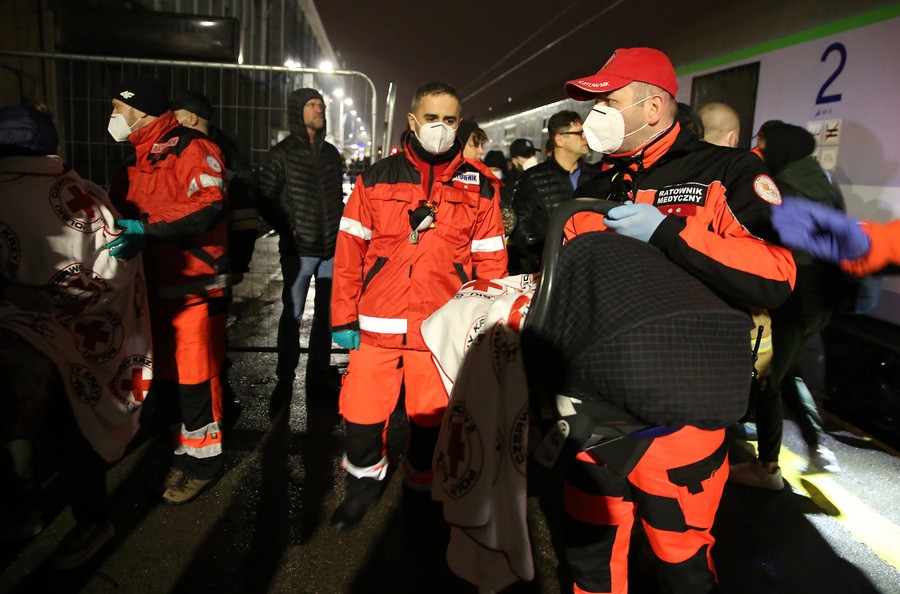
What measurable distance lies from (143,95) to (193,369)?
148 centimetres

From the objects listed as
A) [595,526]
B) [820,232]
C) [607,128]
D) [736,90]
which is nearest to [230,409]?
[595,526]

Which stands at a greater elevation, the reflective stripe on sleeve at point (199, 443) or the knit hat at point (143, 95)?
the knit hat at point (143, 95)

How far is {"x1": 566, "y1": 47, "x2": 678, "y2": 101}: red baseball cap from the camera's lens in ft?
6.57

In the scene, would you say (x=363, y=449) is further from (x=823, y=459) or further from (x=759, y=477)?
(x=823, y=459)

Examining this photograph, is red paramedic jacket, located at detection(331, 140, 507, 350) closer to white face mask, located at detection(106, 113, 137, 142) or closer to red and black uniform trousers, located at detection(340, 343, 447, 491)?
red and black uniform trousers, located at detection(340, 343, 447, 491)

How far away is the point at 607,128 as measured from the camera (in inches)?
81.4

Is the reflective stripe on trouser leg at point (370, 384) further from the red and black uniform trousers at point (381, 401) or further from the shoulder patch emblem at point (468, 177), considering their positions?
the shoulder patch emblem at point (468, 177)

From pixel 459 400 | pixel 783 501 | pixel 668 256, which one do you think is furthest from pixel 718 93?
pixel 459 400

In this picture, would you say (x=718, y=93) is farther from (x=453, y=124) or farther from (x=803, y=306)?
(x=453, y=124)

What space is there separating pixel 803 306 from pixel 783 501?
1.14m

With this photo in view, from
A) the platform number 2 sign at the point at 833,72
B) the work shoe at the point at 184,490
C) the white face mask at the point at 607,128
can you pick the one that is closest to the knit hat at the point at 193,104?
the work shoe at the point at 184,490

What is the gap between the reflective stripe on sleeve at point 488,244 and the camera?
3199mm

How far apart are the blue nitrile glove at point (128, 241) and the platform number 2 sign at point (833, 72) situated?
5713mm

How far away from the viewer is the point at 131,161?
3.55 meters
